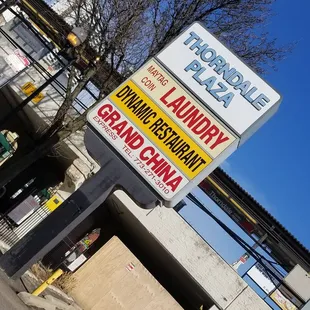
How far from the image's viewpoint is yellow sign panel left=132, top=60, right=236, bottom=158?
663cm

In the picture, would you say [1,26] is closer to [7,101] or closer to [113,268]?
[7,101]

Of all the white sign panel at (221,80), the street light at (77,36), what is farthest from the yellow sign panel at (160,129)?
the street light at (77,36)

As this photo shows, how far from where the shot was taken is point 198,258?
12.7 metres

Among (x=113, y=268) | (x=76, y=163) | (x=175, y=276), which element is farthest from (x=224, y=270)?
(x=76, y=163)

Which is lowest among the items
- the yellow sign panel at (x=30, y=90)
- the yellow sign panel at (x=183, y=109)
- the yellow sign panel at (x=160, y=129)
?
the yellow sign panel at (x=30, y=90)

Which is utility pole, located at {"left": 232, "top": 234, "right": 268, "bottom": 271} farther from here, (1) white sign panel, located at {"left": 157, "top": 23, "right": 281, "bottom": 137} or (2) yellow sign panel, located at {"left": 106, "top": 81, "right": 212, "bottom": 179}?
(2) yellow sign panel, located at {"left": 106, "top": 81, "right": 212, "bottom": 179}

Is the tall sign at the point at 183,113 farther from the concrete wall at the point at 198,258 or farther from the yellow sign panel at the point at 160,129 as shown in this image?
the concrete wall at the point at 198,258

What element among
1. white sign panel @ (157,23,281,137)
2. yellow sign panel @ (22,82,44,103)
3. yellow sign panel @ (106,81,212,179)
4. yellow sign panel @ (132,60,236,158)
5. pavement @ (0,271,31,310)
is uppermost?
white sign panel @ (157,23,281,137)

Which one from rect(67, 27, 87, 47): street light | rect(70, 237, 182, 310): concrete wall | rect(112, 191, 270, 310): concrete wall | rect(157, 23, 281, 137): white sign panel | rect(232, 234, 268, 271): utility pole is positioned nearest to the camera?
rect(157, 23, 281, 137): white sign panel

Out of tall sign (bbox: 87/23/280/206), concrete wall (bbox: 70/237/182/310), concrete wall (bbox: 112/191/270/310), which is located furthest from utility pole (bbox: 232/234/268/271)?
tall sign (bbox: 87/23/280/206)

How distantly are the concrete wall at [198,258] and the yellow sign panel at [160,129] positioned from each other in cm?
672

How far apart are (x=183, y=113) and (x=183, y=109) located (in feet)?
0.23

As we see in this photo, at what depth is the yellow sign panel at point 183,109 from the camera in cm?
663

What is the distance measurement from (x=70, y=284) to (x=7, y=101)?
6960mm
